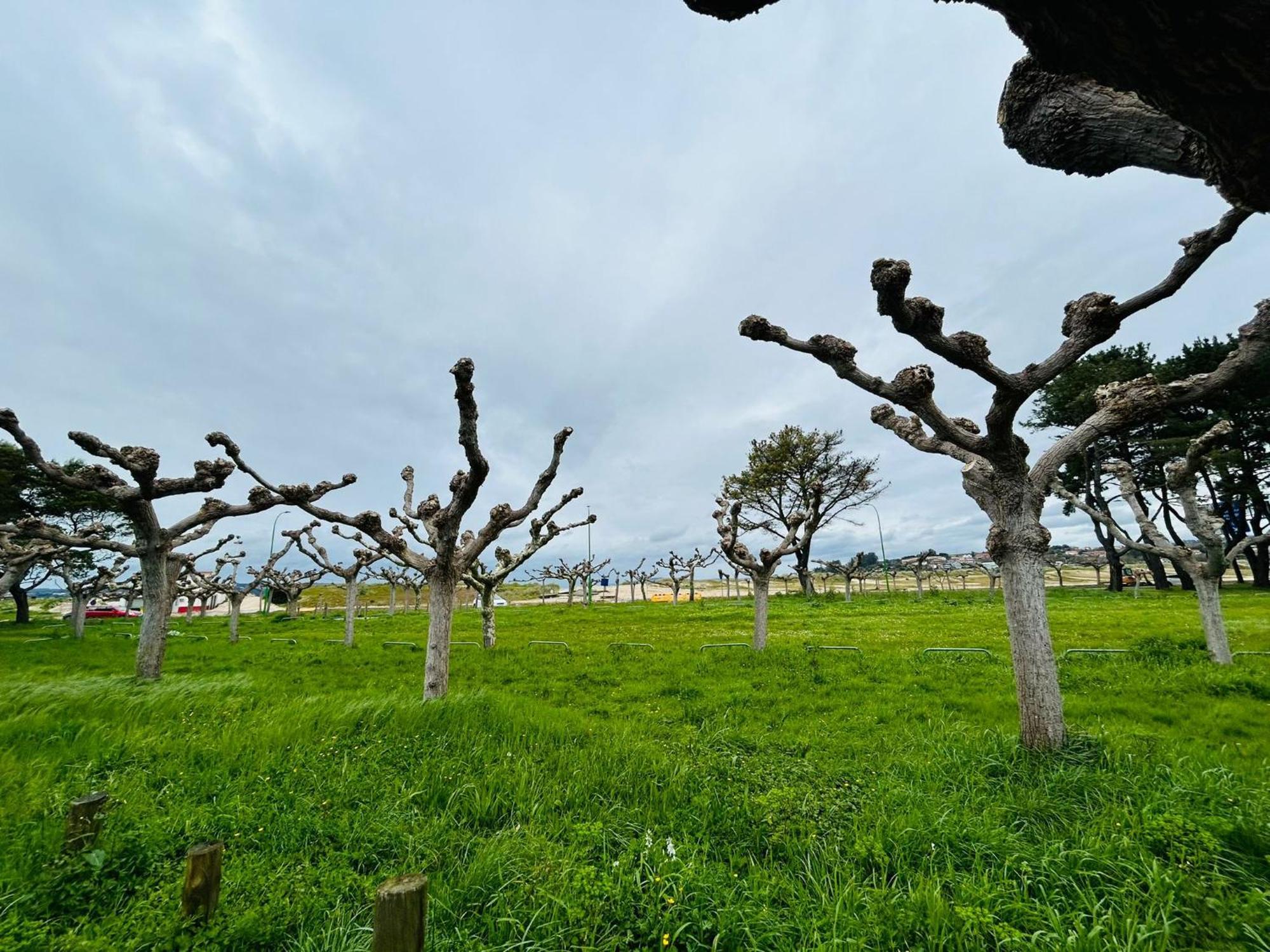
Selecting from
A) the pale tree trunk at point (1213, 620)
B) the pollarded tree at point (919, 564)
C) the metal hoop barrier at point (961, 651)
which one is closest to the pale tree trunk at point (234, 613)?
the metal hoop barrier at point (961, 651)

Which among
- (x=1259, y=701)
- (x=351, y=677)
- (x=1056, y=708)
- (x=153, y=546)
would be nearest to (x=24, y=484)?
(x=153, y=546)

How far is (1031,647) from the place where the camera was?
5762 millimetres

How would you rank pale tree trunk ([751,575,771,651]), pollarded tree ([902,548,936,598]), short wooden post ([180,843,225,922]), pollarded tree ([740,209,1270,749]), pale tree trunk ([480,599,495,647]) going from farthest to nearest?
1. pollarded tree ([902,548,936,598])
2. pale tree trunk ([480,599,495,647])
3. pale tree trunk ([751,575,771,651])
4. pollarded tree ([740,209,1270,749])
5. short wooden post ([180,843,225,922])

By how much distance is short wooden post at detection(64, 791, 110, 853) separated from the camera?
11.0 ft

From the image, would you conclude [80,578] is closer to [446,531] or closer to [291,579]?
[291,579]

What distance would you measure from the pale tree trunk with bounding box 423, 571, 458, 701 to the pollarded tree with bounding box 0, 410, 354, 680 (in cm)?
340

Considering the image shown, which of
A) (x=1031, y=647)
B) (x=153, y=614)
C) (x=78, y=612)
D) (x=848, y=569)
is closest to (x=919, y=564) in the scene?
(x=848, y=569)

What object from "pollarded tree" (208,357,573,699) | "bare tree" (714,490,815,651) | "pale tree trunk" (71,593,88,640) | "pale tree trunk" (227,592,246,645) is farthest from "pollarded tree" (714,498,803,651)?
"pale tree trunk" (71,593,88,640)

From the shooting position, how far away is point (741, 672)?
11.4 metres

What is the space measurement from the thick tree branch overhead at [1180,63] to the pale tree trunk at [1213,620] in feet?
38.6

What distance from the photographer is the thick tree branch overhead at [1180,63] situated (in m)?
1.40

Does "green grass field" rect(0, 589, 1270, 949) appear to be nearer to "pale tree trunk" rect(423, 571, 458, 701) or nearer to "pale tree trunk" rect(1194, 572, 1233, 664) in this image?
"pale tree trunk" rect(423, 571, 458, 701)

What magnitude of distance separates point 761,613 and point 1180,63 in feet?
44.5

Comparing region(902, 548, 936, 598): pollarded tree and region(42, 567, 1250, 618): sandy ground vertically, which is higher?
region(902, 548, 936, 598): pollarded tree
